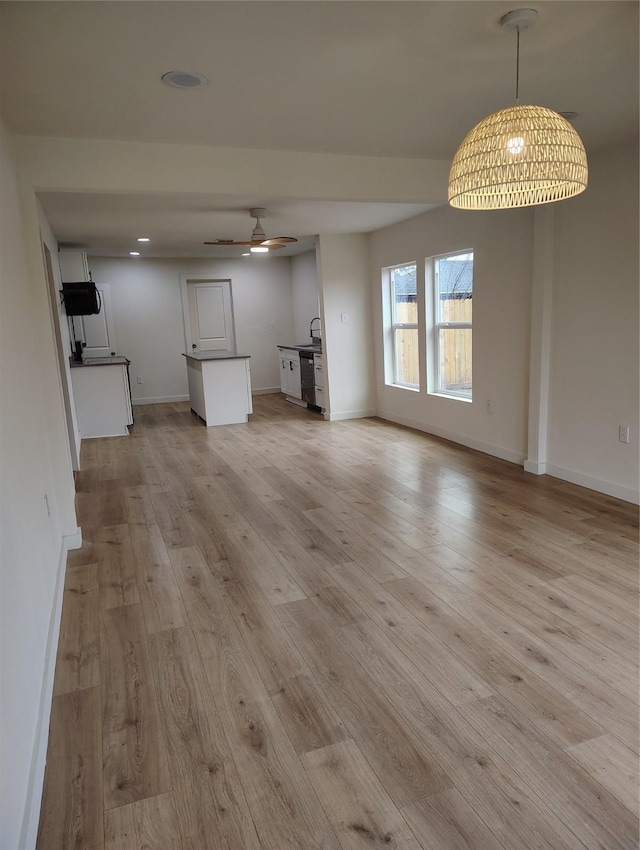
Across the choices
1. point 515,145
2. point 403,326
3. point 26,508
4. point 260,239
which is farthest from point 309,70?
point 403,326

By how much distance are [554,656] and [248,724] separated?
1214mm

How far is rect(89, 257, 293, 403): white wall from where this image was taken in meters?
8.62

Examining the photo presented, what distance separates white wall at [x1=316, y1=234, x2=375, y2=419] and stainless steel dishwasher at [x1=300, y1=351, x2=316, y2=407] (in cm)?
71

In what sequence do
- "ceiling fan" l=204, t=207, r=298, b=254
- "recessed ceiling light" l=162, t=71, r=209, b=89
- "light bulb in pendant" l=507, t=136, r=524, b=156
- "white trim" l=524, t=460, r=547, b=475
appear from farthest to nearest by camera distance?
1. "ceiling fan" l=204, t=207, r=298, b=254
2. "white trim" l=524, t=460, r=547, b=475
3. "recessed ceiling light" l=162, t=71, r=209, b=89
4. "light bulb in pendant" l=507, t=136, r=524, b=156

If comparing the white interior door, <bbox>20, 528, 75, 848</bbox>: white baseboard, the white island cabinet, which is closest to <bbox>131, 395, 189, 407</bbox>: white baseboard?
the white interior door

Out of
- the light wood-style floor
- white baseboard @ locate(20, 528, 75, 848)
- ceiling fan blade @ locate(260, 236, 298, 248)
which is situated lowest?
the light wood-style floor

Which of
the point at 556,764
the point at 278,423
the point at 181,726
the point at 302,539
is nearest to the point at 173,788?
the point at 181,726

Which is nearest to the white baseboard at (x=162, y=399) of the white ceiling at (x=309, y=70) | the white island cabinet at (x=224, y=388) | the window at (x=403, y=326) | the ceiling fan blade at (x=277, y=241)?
the white island cabinet at (x=224, y=388)

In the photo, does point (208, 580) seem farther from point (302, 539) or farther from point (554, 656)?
point (554, 656)

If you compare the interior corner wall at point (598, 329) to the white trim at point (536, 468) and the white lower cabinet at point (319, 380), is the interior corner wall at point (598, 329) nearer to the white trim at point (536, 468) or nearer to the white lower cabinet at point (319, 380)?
the white trim at point (536, 468)

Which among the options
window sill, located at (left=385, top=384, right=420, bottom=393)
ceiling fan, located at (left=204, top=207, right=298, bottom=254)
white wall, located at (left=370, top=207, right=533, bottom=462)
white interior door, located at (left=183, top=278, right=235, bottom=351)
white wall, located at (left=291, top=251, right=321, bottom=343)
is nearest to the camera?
white wall, located at (left=370, top=207, right=533, bottom=462)

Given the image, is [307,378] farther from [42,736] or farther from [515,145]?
[42,736]

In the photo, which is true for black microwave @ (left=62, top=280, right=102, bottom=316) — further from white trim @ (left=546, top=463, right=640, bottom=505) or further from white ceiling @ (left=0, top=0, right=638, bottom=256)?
white trim @ (left=546, top=463, right=640, bottom=505)

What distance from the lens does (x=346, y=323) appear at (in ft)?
22.7
